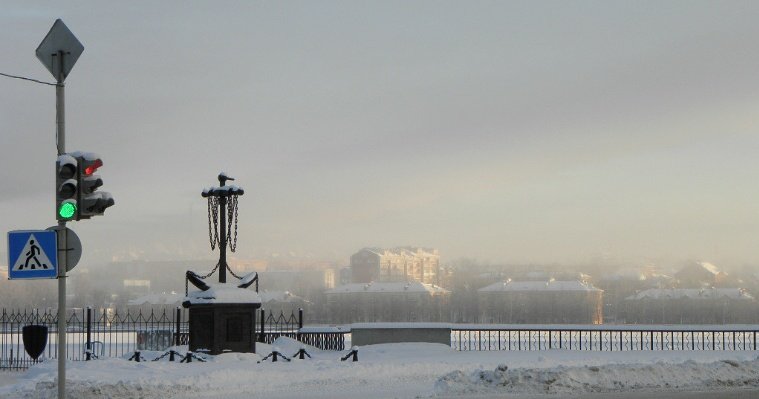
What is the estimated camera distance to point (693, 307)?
Answer: 123 metres

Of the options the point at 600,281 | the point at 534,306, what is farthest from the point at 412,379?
the point at 600,281

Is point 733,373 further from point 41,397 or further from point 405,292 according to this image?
point 405,292

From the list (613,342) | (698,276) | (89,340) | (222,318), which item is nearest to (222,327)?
(222,318)

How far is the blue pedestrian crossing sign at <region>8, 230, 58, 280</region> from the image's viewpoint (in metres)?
12.0

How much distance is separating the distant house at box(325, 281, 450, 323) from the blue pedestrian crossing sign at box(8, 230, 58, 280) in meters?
108

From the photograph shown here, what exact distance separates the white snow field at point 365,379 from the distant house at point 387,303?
325 ft

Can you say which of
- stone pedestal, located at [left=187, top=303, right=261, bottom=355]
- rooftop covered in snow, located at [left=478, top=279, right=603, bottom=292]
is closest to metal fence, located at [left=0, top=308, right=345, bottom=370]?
stone pedestal, located at [left=187, top=303, right=261, bottom=355]

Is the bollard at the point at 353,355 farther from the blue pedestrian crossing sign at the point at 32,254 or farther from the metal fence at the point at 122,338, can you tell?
the blue pedestrian crossing sign at the point at 32,254

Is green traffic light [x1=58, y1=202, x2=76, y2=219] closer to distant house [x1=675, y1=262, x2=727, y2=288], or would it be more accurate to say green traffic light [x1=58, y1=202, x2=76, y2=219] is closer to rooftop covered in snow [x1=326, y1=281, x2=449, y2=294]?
rooftop covered in snow [x1=326, y1=281, x2=449, y2=294]

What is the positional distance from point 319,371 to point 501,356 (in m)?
6.71

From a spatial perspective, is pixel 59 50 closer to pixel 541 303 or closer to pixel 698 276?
pixel 541 303

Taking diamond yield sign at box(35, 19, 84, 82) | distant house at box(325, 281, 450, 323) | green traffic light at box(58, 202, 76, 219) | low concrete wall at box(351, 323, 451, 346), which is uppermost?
diamond yield sign at box(35, 19, 84, 82)

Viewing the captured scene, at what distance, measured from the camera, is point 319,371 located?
807 inches

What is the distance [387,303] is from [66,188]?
5041 inches
